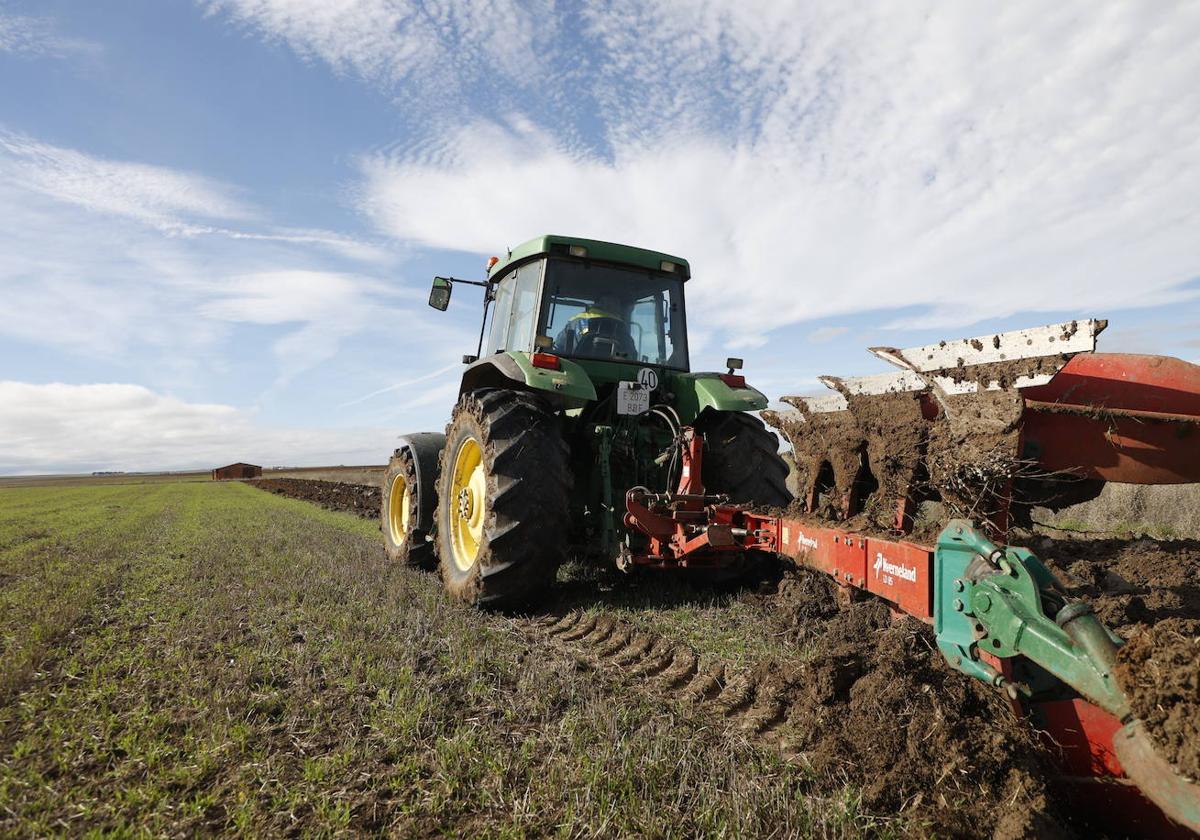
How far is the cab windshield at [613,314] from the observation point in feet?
17.2

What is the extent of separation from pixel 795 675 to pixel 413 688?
5.25 ft

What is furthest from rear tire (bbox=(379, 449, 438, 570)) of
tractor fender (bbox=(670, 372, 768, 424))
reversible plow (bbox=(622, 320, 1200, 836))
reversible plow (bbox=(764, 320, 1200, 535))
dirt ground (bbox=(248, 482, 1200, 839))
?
reversible plow (bbox=(764, 320, 1200, 535))

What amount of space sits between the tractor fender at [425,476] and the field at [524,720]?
1509 millimetres

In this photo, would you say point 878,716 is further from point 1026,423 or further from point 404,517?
point 404,517

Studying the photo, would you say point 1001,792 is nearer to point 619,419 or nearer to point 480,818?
point 480,818

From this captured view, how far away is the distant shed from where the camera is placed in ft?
173

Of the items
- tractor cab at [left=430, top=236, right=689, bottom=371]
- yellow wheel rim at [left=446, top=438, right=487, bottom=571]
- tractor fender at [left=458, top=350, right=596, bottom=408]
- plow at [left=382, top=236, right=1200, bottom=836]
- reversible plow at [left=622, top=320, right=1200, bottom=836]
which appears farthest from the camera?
tractor cab at [left=430, top=236, right=689, bottom=371]

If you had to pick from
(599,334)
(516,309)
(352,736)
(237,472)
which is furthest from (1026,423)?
(237,472)

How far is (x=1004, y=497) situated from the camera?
271 centimetres

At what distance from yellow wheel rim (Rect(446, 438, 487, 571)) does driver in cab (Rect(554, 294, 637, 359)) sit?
1.04 meters

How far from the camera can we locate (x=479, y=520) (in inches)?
197

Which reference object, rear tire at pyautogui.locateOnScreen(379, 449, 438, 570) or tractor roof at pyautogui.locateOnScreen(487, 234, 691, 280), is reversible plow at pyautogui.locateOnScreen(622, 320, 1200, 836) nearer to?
tractor roof at pyautogui.locateOnScreen(487, 234, 691, 280)

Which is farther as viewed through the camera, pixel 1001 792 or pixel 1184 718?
pixel 1001 792

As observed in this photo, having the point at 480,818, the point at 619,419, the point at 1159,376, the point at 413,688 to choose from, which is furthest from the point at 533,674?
the point at 1159,376
